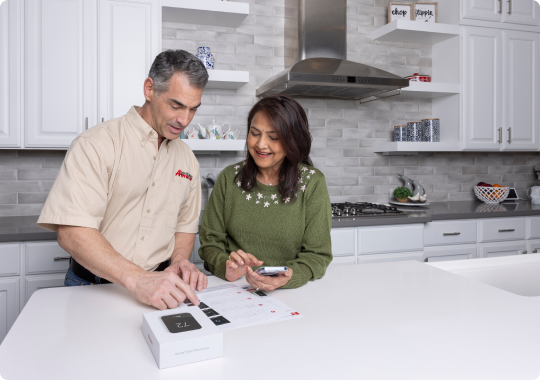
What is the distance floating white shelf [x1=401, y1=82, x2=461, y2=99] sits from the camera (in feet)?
10.5

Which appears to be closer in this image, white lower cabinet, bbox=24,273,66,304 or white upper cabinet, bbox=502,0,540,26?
white lower cabinet, bbox=24,273,66,304

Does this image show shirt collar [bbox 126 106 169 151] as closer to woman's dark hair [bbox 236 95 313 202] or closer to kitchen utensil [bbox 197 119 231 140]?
woman's dark hair [bbox 236 95 313 202]

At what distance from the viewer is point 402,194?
3430 mm

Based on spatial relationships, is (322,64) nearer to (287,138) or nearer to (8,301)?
(287,138)

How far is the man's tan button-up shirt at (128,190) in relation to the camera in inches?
49.9

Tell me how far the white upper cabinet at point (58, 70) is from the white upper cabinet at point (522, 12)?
3107mm

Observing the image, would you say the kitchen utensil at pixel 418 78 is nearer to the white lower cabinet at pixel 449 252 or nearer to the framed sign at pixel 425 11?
the framed sign at pixel 425 11

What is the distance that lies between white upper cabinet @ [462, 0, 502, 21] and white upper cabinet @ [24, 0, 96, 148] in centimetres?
269

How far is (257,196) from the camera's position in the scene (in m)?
1.66

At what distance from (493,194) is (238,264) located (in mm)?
2960

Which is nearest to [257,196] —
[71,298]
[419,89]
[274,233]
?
[274,233]

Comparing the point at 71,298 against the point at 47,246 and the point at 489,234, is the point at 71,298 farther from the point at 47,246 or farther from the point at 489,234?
the point at 489,234

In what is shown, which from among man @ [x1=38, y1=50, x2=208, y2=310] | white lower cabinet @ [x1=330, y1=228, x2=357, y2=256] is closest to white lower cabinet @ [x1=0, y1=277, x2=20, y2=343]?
man @ [x1=38, y1=50, x2=208, y2=310]

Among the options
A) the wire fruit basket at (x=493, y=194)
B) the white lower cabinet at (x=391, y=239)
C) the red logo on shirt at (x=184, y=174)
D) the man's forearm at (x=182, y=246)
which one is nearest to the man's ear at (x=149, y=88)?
the red logo on shirt at (x=184, y=174)
